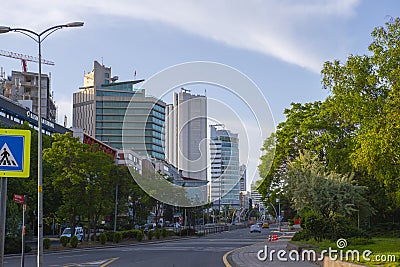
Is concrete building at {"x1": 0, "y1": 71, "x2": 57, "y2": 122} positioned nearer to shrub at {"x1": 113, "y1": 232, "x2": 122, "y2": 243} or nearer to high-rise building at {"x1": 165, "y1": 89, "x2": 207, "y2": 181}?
shrub at {"x1": 113, "y1": 232, "x2": 122, "y2": 243}

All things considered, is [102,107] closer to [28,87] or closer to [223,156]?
[28,87]

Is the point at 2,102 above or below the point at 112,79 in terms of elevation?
below

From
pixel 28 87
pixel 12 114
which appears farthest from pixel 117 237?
pixel 28 87

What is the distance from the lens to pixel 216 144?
181 ft

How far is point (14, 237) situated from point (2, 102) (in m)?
45.7

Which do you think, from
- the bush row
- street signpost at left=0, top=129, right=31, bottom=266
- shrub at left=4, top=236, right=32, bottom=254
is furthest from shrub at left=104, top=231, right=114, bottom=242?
street signpost at left=0, top=129, right=31, bottom=266

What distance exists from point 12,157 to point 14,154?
6 centimetres

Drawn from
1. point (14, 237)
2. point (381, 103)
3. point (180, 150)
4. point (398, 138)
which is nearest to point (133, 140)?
point (180, 150)

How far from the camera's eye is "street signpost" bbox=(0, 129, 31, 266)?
28.5ft

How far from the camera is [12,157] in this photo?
8820mm

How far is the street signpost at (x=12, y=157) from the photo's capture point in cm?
869

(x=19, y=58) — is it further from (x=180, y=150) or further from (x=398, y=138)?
(x=398, y=138)

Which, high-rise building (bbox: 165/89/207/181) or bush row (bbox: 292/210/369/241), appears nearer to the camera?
bush row (bbox: 292/210/369/241)

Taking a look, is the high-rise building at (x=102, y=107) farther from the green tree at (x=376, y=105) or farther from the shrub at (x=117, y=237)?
the green tree at (x=376, y=105)
